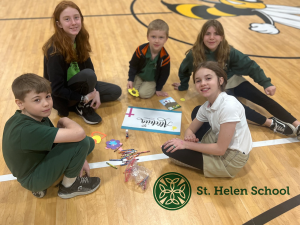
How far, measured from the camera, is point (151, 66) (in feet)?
7.22

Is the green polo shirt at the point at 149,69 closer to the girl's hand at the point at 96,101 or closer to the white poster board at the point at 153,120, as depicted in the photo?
the white poster board at the point at 153,120

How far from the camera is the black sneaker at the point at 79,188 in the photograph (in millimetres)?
1394

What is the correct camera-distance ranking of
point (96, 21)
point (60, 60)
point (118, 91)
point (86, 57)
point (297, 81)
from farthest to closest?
point (96, 21) < point (297, 81) < point (118, 91) < point (86, 57) < point (60, 60)

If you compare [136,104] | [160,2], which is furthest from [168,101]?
[160,2]

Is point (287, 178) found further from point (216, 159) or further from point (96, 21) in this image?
point (96, 21)

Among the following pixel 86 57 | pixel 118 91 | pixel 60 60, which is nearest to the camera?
pixel 60 60

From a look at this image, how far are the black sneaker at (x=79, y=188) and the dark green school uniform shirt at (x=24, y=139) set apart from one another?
0.28 metres

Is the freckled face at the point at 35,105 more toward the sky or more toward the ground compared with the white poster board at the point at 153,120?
more toward the sky

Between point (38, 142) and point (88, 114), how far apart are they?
82 cm

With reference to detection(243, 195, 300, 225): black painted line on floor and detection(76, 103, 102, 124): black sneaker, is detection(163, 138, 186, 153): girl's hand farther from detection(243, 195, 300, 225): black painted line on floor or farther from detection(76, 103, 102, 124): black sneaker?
detection(76, 103, 102, 124): black sneaker

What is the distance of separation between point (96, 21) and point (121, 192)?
3.06 meters

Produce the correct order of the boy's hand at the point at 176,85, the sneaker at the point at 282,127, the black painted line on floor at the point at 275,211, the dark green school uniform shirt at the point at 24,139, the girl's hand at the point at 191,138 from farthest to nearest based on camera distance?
the boy's hand at the point at 176,85 → the sneaker at the point at 282,127 → the girl's hand at the point at 191,138 → the black painted line on floor at the point at 275,211 → the dark green school uniform shirt at the point at 24,139

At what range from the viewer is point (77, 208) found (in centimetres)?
136

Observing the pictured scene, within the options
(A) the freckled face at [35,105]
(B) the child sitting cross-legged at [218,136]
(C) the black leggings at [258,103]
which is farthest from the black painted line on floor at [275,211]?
(A) the freckled face at [35,105]
